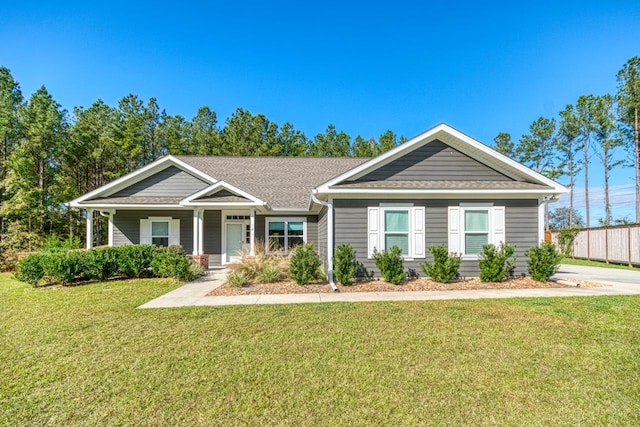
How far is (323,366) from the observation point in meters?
3.61

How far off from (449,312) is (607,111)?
30572 millimetres

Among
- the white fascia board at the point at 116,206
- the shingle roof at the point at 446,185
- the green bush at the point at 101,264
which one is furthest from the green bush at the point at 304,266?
the white fascia board at the point at 116,206

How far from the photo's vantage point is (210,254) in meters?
14.3

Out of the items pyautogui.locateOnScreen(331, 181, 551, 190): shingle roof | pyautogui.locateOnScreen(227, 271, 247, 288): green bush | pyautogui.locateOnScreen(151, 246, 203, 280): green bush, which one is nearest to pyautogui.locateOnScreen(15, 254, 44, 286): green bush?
pyautogui.locateOnScreen(151, 246, 203, 280): green bush

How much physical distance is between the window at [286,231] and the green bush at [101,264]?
6194 millimetres

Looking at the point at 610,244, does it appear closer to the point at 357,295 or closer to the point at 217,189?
the point at 357,295

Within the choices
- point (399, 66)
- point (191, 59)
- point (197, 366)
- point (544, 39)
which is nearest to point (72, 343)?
point (197, 366)

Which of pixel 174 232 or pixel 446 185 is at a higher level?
pixel 446 185

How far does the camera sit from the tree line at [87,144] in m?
18.1

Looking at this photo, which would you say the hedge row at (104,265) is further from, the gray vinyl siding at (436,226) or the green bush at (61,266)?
the gray vinyl siding at (436,226)

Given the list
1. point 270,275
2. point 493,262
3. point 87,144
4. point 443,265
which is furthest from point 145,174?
point 493,262

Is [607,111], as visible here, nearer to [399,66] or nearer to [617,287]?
[399,66]

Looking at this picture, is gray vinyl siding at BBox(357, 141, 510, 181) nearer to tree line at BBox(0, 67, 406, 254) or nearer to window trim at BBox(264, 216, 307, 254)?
window trim at BBox(264, 216, 307, 254)

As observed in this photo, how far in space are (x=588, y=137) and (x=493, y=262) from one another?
28.3 metres
